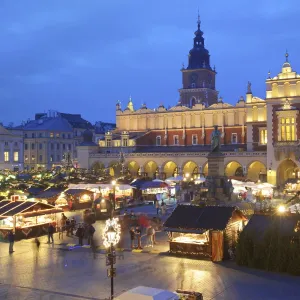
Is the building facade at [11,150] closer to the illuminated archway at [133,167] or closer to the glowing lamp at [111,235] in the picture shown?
the illuminated archway at [133,167]

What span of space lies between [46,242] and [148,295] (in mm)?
13298

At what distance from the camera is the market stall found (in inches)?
917

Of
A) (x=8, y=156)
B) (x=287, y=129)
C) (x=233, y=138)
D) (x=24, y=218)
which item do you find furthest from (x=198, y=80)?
(x=24, y=218)

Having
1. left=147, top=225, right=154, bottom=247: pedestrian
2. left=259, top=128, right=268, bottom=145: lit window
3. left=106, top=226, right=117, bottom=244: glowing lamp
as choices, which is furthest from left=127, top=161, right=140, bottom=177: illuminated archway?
left=106, top=226, right=117, bottom=244: glowing lamp

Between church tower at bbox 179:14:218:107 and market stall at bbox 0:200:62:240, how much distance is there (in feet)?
180

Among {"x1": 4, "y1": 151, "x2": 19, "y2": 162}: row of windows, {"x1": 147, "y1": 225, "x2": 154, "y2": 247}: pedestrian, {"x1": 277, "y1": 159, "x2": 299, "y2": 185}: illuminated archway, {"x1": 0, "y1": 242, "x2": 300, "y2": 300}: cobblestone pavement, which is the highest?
{"x1": 4, "y1": 151, "x2": 19, "y2": 162}: row of windows

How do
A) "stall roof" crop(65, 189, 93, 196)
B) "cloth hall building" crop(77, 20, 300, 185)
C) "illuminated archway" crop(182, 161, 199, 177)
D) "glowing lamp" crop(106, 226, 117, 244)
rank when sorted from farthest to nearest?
"illuminated archway" crop(182, 161, 199, 177) → "cloth hall building" crop(77, 20, 300, 185) → "stall roof" crop(65, 189, 93, 196) → "glowing lamp" crop(106, 226, 117, 244)

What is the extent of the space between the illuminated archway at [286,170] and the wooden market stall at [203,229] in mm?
37050

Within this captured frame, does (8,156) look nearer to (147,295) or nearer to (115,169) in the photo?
(115,169)

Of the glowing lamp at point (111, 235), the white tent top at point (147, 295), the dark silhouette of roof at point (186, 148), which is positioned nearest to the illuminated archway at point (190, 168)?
the dark silhouette of roof at point (186, 148)

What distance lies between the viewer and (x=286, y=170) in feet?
185

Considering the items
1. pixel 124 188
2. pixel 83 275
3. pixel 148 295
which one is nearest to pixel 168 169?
pixel 124 188

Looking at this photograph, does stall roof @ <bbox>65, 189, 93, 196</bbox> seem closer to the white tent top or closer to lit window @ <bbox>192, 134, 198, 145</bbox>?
the white tent top

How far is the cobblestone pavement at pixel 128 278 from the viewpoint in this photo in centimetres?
1397
